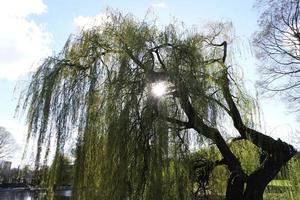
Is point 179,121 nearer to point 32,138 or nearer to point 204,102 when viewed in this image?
point 204,102

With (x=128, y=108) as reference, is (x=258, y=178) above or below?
below

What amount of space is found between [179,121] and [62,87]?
1.94m

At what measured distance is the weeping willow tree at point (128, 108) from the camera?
568 cm

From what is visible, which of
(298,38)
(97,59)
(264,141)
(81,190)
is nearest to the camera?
(81,190)

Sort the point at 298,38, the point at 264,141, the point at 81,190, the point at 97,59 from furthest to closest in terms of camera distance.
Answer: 1. the point at 298,38
2. the point at 264,141
3. the point at 97,59
4. the point at 81,190

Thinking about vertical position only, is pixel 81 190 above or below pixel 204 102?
below

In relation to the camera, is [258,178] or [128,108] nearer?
[128,108]

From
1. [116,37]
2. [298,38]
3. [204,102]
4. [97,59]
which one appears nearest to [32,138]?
[97,59]

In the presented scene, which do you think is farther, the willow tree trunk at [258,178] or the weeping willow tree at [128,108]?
the willow tree trunk at [258,178]

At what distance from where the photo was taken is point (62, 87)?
20.3 feet

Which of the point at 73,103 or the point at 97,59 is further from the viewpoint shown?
the point at 97,59

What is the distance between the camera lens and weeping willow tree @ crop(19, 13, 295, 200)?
568cm

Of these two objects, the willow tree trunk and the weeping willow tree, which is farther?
the willow tree trunk

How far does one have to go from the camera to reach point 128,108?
578 cm
